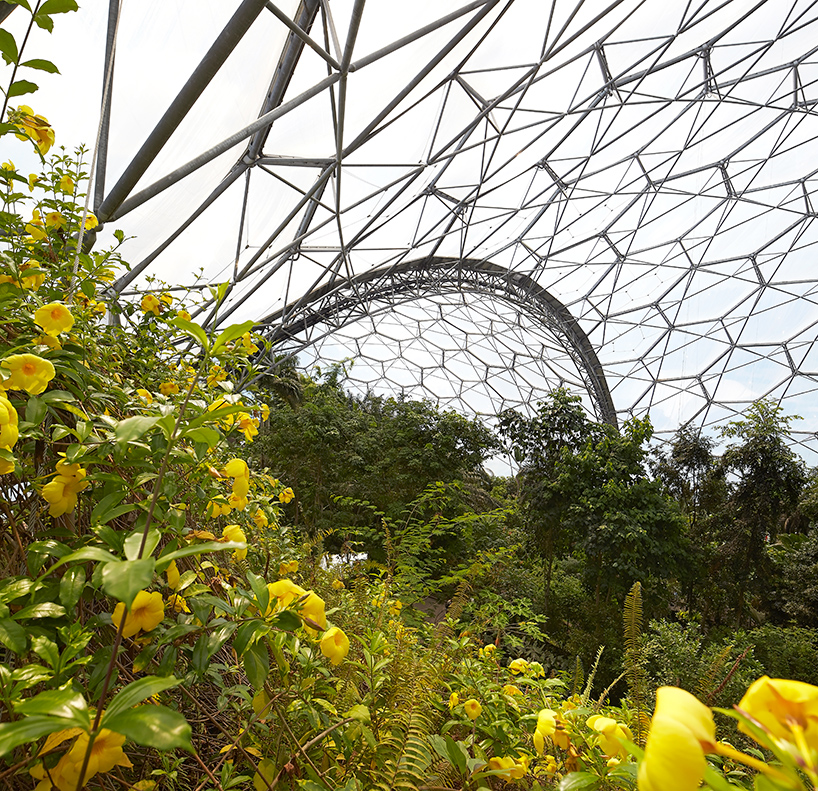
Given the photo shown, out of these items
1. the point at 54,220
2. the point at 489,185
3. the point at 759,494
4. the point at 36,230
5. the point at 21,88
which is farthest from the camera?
the point at 489,185

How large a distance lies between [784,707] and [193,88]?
3.94 meters

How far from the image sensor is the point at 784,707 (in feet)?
1.48

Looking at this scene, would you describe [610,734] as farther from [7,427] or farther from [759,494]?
[759,494]

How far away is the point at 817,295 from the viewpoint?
1647 cm

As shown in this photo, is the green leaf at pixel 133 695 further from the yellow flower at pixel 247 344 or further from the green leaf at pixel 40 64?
the green leaf at pixel 40 64

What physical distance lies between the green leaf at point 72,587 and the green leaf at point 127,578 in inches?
12.1

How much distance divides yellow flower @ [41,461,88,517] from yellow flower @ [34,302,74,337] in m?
0.34

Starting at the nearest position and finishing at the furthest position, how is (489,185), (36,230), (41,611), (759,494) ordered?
1. (41,611)
2. (36,230)
3. (759,494)
4. (489,185)

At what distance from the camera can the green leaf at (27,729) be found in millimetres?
482

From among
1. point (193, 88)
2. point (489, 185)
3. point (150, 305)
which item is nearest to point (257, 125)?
point (193, 88)

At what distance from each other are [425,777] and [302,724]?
1.06 feet

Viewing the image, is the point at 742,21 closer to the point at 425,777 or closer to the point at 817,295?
the point at 817,295

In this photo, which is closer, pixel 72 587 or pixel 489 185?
pixel 72 587

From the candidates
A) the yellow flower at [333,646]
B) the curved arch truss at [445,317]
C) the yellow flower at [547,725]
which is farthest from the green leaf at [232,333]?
the curved arch truss at [445,317]
